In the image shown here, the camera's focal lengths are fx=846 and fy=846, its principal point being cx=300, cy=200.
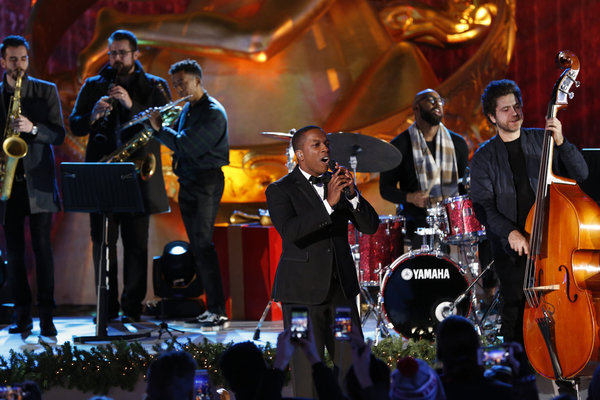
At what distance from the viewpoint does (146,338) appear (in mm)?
5465

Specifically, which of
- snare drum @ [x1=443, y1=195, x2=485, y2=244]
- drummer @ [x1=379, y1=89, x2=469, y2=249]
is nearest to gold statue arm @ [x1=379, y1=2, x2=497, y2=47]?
drummer @ [x1=379, y1=89, x2=469, y2=249]

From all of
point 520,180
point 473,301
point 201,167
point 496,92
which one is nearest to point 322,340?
point 520,180

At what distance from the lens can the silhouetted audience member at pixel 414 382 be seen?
243cm

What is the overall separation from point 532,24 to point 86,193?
14.7 ft

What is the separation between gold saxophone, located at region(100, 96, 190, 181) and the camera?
5961mm

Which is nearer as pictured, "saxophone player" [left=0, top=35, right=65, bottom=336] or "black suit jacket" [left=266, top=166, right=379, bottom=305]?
"black suit jacket" [left=266, top=166, right=379, bottom=305]

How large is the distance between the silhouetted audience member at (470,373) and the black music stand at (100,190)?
3.00 metres

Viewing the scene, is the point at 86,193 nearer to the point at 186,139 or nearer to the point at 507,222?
the point at 186,139

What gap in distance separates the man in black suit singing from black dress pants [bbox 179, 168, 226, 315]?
2.41 metres

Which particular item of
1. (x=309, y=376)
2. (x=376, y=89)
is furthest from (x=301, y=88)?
(x=309, y=376)

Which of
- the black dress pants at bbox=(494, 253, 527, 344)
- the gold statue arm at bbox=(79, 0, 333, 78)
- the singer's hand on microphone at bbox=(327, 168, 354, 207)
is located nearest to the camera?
the singer's hand on microphone at bbox=(327, 168, 354, 207)

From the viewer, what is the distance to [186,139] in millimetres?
5977

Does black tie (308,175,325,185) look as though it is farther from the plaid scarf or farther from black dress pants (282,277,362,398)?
the plaid scarf

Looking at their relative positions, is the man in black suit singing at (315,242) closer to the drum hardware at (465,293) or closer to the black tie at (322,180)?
the black tie at (322,180)
